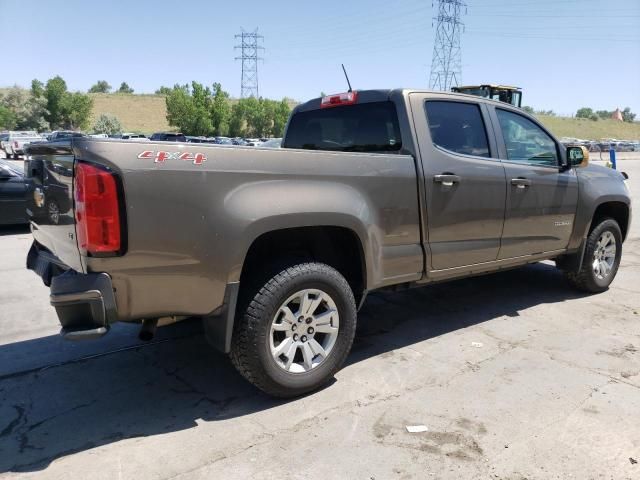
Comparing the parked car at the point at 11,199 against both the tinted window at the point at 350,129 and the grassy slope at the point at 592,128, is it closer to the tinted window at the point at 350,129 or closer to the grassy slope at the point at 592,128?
the tinted window at the point at 350,129

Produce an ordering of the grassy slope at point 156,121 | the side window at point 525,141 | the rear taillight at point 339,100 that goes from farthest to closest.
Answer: the grassy slope at point 156,121 → the side window at point 525,141 → the rear taillight at point 339,100

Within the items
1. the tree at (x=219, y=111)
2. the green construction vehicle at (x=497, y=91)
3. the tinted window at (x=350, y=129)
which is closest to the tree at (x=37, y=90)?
the tree at (x=219, y=111)

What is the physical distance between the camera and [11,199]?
31.9 ft

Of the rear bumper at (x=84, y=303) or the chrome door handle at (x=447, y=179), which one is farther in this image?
the chrome door handle at (x=447, y=179)

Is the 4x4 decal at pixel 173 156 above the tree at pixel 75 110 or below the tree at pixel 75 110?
below

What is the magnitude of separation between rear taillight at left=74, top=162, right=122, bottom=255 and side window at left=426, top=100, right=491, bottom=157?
2.49 meters

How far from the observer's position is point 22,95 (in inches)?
3617

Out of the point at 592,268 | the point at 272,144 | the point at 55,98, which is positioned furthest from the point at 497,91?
the point at 55,98

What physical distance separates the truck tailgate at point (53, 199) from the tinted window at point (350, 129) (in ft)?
7.42

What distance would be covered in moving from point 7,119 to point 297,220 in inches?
3411

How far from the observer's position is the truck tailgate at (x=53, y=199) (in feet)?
9.21

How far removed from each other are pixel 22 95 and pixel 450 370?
105603 millimetres

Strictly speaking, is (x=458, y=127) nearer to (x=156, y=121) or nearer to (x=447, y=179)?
(x=447, y=179)

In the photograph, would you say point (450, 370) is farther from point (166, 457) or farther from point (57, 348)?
point (57, 348)
